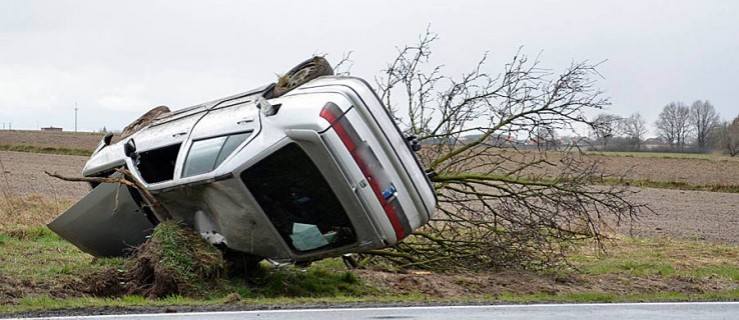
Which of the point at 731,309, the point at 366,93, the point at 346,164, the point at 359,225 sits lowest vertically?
the point at 731,309

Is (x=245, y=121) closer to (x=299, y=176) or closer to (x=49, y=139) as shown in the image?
(x=299, y=176)

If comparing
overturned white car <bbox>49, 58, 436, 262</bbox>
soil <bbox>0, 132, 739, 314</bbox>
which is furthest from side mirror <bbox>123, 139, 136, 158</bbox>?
soil <bbox>0, 132, 739, 314</bbox>

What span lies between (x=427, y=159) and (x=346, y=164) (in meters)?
5.25

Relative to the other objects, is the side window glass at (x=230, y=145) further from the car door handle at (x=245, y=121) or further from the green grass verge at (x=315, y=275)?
the green grass verge at (x=315, y=275)

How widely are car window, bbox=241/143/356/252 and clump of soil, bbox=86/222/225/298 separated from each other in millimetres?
968

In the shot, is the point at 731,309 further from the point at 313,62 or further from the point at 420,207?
the point at 313,62

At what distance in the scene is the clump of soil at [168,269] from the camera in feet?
28.2

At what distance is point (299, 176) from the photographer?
7.85 m

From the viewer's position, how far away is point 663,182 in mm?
35125

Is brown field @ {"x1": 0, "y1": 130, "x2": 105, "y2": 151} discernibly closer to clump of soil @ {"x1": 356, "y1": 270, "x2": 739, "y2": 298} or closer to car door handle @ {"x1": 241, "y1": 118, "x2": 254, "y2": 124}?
clump of soil @ {"x1": 356, "y1": 270, "x2": 739, "y2": 298}

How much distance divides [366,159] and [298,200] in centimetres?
79

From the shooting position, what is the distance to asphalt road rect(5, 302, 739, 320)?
6590mm

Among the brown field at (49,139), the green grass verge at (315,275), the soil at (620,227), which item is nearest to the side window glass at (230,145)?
the green grass verge at (315,275)

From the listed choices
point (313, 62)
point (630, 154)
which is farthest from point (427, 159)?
point (630, 154)
